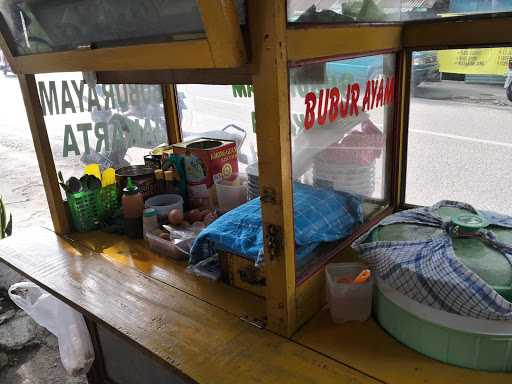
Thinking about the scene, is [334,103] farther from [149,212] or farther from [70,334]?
[70,334]

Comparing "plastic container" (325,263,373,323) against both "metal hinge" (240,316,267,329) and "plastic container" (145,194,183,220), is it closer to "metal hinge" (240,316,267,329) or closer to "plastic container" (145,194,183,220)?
"metal hinge" (240,316,267,329)

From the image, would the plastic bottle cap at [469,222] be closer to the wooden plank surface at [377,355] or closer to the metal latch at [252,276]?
the wooden plank surface at [377,355]

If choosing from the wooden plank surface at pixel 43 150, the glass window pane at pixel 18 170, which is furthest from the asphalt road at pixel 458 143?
the glass window pane at pixel 18 170

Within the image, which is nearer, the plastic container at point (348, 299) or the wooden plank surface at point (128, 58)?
the wooden plank surface at point (128, 58)

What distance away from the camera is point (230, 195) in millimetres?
1613

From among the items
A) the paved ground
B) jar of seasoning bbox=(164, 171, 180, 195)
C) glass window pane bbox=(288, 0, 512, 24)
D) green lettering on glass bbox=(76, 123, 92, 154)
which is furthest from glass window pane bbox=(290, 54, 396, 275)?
the paved ground

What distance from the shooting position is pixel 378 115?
1.37 meters

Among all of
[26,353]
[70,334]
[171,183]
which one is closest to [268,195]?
[171,183]

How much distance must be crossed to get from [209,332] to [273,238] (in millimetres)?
317

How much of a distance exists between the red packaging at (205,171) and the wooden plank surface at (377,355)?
756 millimetres

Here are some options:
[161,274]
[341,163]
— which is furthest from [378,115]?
[161,274]

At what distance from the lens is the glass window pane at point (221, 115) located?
2.01m

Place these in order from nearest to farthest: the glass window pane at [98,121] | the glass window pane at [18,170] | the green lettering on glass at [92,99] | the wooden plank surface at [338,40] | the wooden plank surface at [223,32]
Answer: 1. the wooden plank surface at [223,32]
2. the wooden plank surface at [338,40]
3. the glass window pane at [98,121]
4. the green lettering on glass at [92,99]
5. the glass window pane at [18,170]

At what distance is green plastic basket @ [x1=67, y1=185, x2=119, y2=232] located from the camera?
1639 mm
